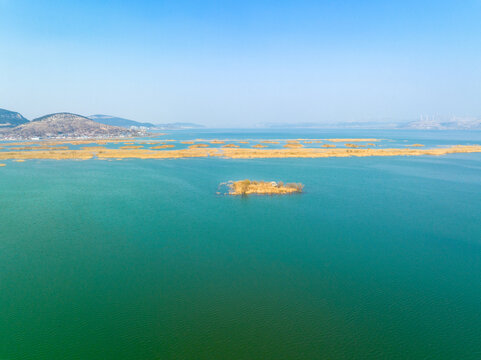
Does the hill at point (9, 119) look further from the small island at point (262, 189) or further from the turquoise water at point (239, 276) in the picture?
the small island at point (262, 189)

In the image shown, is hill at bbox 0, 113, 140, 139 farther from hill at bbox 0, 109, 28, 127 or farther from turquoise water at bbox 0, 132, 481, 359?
turquoise water at bbox 0, 132, 481, 359

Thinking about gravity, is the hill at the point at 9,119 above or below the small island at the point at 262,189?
above

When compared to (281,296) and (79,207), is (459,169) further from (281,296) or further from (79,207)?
(79,207)

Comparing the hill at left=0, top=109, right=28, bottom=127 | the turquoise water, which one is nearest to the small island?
the turquoise water

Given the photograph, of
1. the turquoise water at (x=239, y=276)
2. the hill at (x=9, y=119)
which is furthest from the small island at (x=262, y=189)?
the hill at (x=9, y=119)

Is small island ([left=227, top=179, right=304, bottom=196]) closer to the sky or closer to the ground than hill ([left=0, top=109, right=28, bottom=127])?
closer to the ground

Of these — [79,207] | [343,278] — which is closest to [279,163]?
[79,207]

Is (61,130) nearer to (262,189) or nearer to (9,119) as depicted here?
(9,119)
